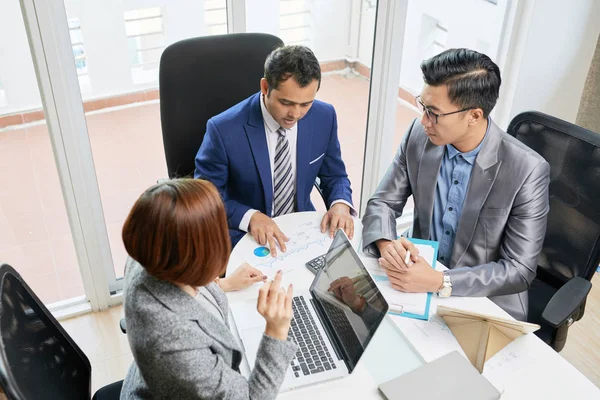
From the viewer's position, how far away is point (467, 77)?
1.70 metres

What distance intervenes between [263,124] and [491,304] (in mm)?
978

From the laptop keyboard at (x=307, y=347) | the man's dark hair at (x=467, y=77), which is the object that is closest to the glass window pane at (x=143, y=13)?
the man's dark hair at (x=467, y=77)

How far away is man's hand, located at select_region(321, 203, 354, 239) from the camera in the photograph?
6.20 ft

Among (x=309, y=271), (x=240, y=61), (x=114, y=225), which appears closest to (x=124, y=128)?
(x=114, y=225)

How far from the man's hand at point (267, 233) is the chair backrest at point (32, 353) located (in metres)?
0.64

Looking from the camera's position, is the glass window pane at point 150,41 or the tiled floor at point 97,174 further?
the glass window pane at point 150,41

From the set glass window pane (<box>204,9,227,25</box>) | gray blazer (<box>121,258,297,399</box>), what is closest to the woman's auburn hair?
gray blazer (<box>121,258,297,399</box>)

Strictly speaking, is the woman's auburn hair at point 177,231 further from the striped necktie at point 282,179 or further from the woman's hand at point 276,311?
the striped necktie at point 282,179

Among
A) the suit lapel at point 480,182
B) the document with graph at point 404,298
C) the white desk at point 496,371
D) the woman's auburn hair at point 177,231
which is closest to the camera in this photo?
the woman's auburn hair at point 177,231

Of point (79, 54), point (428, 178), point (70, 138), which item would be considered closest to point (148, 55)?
point (79, 54)

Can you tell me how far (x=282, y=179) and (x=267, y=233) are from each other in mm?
361

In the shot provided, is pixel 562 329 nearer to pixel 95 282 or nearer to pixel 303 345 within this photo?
pixel 303 345

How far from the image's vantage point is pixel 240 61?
2.05 metres

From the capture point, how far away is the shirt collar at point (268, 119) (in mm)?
1972
